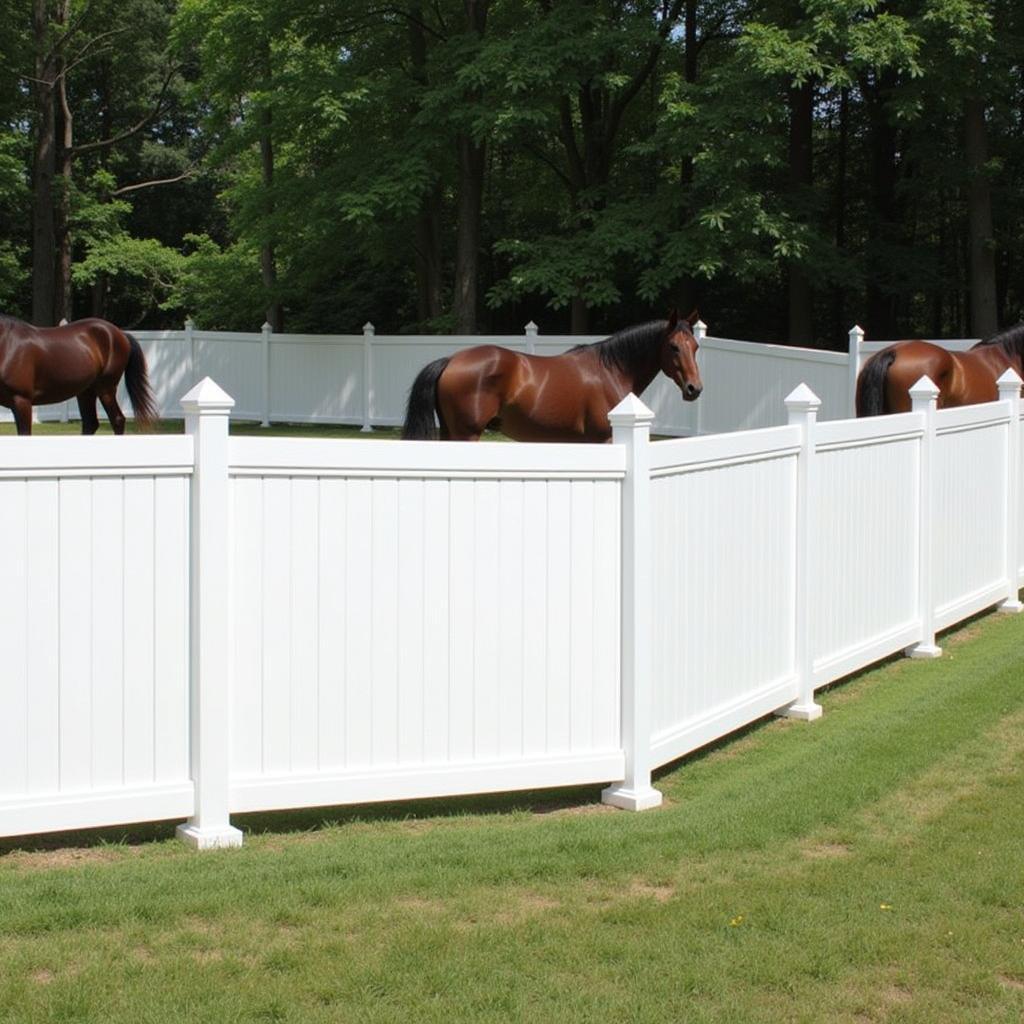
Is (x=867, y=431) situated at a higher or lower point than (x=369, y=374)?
lower

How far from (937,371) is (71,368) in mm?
9773

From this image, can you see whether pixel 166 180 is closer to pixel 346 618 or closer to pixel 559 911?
pixel 346 618

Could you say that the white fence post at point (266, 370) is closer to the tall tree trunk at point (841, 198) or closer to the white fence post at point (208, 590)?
the tall tree trunk at point (841, 198)

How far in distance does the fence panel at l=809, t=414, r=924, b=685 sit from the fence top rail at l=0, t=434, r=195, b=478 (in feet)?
12.4

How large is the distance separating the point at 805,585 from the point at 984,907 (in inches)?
122

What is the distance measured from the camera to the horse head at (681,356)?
11.4 metres

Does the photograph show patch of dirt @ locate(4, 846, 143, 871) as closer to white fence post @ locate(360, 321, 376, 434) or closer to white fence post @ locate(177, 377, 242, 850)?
white fence post @ locate(177, 377, 242, 850)

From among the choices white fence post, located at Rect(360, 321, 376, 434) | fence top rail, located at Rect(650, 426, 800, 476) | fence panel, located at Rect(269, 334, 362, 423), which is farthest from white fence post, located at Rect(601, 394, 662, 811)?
fence panel, located at Rect(269, 334, 362, 423)

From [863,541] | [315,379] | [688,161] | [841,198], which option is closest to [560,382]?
[863,541]

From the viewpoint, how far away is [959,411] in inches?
395

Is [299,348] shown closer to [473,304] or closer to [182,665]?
[473,304]

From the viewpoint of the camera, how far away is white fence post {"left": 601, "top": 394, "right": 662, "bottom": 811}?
5.98 metres

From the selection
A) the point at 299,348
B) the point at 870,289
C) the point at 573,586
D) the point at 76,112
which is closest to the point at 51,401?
the point at 299,348

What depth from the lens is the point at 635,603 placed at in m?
5.98
